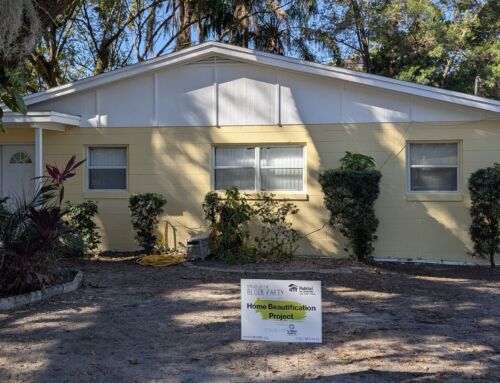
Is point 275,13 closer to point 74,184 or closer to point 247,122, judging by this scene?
point 247,122

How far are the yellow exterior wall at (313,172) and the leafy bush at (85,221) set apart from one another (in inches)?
24.8

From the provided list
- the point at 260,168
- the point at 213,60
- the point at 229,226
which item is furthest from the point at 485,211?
the point at 213,60

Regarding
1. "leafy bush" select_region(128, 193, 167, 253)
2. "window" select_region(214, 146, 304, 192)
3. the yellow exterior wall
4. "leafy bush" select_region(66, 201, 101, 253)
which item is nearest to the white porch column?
the yellow exterior wall

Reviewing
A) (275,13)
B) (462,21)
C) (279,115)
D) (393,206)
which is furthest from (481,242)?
(462,21)

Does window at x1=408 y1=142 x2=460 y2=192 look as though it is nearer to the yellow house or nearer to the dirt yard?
the yellow house

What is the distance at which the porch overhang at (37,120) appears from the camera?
1129cm

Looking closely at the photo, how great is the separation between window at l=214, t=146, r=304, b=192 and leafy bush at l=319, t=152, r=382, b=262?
1.08 metres

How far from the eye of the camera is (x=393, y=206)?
438 inches

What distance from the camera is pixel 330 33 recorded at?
21281 millimetres

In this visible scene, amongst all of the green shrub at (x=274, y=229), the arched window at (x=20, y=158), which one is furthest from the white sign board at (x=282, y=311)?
the arched window at (x=20, y=158)

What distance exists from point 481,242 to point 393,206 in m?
1.79

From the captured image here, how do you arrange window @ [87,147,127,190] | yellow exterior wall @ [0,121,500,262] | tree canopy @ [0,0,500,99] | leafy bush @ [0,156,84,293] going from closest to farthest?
leafy bush @ [0,156,84,293], yellow exterior wall @ [0,121,500,262], window @ [87,147,127,190], tree canopy @ [0,0,500,99]

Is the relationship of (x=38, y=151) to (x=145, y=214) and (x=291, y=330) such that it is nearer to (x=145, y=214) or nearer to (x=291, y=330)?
(x=145, y=214)

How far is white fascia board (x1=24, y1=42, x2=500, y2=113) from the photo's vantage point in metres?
10.6
